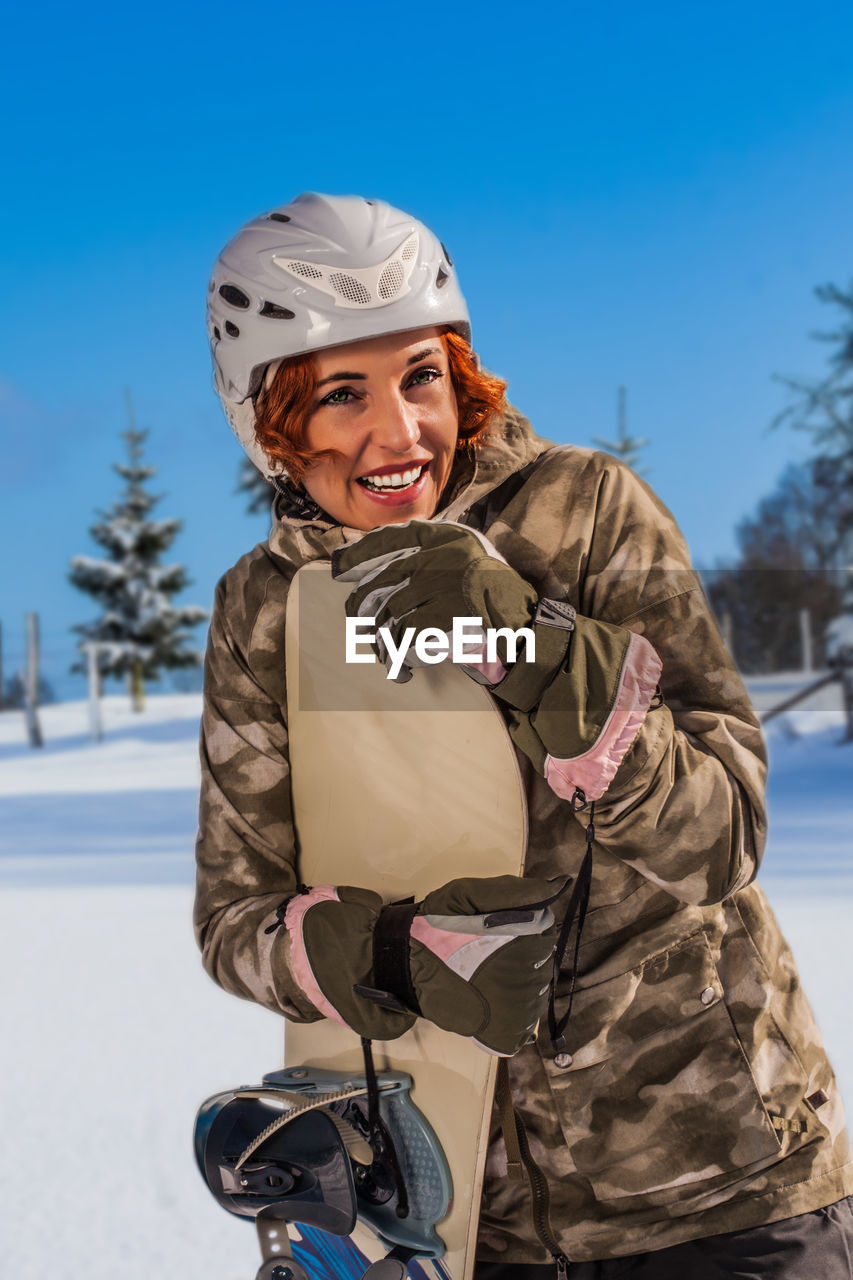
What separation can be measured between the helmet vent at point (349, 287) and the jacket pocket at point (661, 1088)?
93 centimetres

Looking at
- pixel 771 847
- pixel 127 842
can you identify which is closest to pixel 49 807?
pixel 127 842

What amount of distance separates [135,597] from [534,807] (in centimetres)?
3602

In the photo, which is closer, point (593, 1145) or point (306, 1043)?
point (593, 1145)

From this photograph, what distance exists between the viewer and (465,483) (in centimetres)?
159

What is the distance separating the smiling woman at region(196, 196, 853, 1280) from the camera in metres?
1.31

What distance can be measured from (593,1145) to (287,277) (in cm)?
120

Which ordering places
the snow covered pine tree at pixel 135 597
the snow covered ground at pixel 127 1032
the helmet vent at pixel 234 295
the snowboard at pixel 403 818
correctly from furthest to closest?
the snow covered pine tree at pixel 135 597 < the snow covered ground at pixel 127 1032 < the helmet vent at pixel 234 295 < the snowboard at pixel 403 818

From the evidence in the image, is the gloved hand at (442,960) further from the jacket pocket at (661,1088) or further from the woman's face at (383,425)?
the woman's face at (383,425)

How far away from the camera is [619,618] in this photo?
148 cm

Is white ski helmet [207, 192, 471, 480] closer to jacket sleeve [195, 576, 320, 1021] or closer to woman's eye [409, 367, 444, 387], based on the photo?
woman's eye [409, 367, 444, 387]

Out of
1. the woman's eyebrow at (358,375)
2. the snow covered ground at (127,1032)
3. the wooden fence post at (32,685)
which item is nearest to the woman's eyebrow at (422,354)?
the woman's eyebrow at (358,375)

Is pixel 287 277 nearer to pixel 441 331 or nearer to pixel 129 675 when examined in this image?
pixel 441 331

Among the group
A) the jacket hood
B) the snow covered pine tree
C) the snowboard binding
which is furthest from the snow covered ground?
the snow covered pine tree

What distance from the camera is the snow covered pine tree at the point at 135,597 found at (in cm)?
3581
